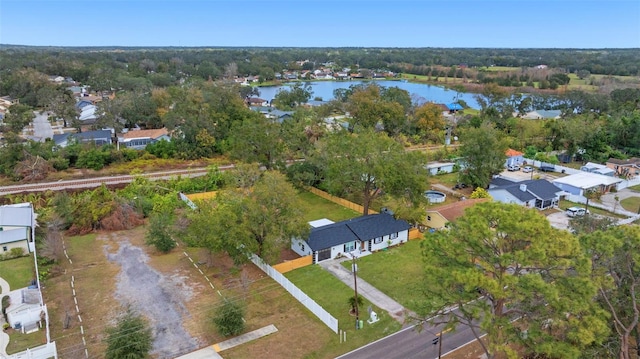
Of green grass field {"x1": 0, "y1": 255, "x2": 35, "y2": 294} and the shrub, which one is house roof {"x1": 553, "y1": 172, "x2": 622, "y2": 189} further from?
green grass field {"x1": 0, "y1": 255, "x2": 35, "y2": 294}

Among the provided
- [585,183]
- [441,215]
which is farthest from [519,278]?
[585,183]

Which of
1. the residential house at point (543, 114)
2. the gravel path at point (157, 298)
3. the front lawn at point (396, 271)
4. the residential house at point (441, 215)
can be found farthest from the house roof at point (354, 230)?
the residential house at point (543, 114)

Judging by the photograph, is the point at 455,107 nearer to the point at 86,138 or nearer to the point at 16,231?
the point at 86,138

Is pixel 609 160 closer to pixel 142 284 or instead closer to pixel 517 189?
pixel 517 189

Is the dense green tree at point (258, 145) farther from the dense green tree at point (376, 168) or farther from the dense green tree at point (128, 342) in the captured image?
the dense green tree at point (128, 342)

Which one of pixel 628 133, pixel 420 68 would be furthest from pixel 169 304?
pixel 420 68

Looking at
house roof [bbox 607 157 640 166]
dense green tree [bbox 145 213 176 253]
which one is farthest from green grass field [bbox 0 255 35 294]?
house roof [bbox 607 157 640 166]
